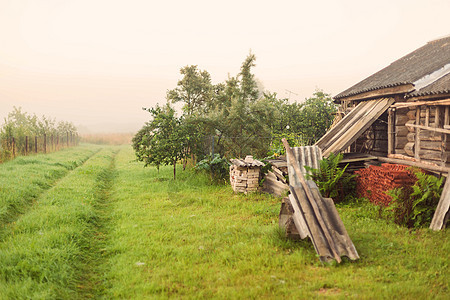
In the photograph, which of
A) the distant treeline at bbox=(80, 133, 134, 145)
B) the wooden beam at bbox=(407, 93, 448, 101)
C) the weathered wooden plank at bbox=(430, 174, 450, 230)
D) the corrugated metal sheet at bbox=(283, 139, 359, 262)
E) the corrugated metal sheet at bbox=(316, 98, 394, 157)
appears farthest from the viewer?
the distant treeline at bbox=(80, 133, 134, 145)

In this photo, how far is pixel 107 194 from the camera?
11.6 m

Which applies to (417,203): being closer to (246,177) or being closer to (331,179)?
(331,179)

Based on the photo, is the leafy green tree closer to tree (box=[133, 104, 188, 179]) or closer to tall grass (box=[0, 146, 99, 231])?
tree (box=[133, 104, 188, 179])

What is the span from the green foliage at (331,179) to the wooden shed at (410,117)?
95 centimetres

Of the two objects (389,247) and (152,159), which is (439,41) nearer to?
(389,247)

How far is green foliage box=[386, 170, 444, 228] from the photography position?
6730 millimetres

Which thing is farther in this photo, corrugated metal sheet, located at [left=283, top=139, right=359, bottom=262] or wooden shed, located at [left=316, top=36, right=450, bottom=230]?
wooden shed, located at [left=316, top=36, right=450, bottom=230]

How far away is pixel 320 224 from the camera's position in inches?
216

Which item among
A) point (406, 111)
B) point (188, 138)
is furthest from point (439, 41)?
point (188, 138)

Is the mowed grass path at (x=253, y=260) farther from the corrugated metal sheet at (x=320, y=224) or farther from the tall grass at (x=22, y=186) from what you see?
the tall grass at (x=22, y=186)

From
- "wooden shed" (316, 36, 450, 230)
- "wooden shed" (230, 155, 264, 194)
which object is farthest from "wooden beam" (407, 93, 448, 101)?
"wooden shed" (230, 155, 264, 194)

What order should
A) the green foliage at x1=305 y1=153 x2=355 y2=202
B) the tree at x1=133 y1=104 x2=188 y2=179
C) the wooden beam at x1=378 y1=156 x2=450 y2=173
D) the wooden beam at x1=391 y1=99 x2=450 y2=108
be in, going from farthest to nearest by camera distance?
the tree at x1=133 y1=104 x2=188 y2=179 → the green foliage at x1=305 y1=153 x2=355 y2=202 → the wooden beam at x1=378 y1=156 x2=450 y2=173 → the wooden beam at x1=391 y1=99 x2=450 y2=108

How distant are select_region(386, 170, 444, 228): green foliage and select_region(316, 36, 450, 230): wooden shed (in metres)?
1.75

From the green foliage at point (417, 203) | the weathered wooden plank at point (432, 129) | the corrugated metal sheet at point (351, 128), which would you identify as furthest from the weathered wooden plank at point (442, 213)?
the corrugated metal sheet at point (351, 128)
